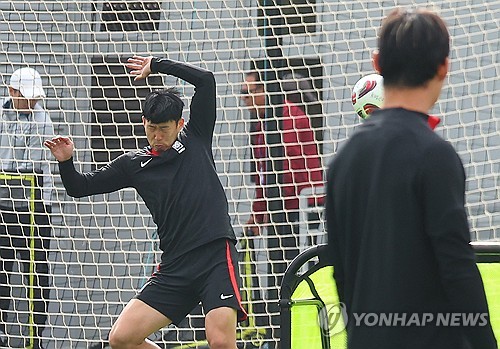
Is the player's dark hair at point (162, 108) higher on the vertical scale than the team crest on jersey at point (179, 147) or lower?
higher

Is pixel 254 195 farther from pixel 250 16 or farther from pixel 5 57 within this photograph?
pixel 5 57

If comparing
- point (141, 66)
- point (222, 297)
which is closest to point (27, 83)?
point (141, 66)

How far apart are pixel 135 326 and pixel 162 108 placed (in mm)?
1139

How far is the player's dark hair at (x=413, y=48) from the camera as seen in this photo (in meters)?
2.51

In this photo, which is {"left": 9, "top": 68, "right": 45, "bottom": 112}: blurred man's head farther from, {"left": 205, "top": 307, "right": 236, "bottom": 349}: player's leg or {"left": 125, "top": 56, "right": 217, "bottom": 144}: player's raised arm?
{"left": 205, "top": 307, "right": 236, "bottom": 349}: player's leg

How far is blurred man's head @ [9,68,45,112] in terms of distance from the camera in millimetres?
7055

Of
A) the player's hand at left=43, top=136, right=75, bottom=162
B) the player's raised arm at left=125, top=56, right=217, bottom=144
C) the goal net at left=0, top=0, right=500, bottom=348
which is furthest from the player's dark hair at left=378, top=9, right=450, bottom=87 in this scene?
the goal net at left=0, top=0, right=500, bottom=348

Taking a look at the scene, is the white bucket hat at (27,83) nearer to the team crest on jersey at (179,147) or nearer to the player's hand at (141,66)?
the player's hand at (141,66)

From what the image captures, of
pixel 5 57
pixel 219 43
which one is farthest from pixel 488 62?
pixel 5 57

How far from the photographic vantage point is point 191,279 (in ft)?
17.3

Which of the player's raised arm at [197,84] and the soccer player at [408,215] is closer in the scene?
the soccer player at [408,215]

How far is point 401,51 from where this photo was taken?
251 centimetres

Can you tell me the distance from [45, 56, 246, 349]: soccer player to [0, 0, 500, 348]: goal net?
1324mm

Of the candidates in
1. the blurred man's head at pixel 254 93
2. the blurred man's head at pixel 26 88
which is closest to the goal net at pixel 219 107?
the blurred man's head at pixel 254 93
